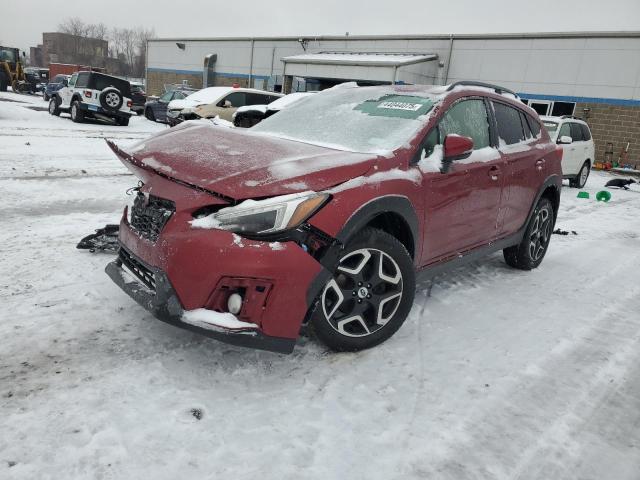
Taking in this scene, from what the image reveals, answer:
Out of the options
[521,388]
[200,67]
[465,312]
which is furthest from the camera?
[200,67]

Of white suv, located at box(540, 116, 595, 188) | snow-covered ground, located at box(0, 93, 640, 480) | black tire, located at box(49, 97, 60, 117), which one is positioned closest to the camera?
snow-covered ground, located at box(0, 93, 640, 480)

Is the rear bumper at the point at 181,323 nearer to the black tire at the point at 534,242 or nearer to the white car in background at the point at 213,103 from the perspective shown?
the black tire at the point at 534,242

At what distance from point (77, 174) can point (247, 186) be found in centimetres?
645

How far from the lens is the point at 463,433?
7.58 feet

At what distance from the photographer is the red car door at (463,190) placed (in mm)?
3268

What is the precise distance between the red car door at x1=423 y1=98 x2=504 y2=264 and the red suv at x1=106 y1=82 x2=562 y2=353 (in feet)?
0.04

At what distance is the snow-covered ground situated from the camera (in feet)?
6.63

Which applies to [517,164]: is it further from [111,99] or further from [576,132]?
[111,99]

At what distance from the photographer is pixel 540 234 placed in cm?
505

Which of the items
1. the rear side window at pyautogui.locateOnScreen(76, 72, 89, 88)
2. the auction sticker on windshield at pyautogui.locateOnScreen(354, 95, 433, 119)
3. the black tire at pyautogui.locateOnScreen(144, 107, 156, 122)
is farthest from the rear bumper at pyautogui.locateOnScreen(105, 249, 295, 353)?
the black tire at pyautogui.locateOnScreen(144, 107, 156, 122)

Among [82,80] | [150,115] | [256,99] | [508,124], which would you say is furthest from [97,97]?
[508,124]

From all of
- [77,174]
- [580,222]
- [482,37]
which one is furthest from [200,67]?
[580,222]

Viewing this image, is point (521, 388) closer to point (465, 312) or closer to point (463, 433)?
point (463, 433)

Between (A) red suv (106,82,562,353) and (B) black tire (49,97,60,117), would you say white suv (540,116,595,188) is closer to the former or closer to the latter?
(A) red suv (106,82,562,353)
